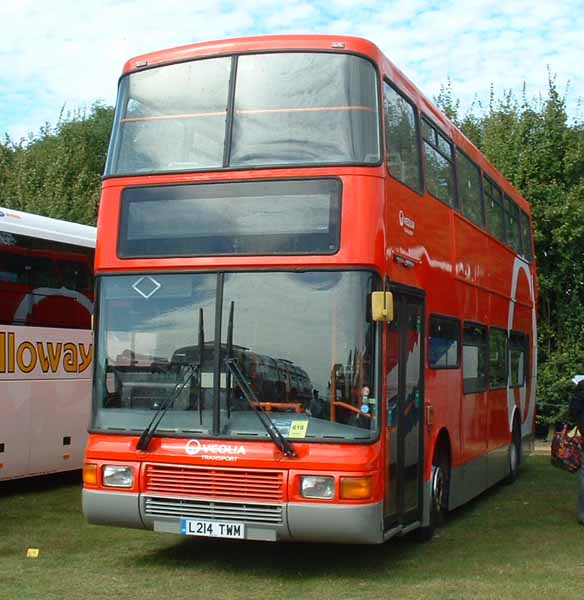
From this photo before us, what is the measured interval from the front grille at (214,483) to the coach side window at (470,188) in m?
5.05

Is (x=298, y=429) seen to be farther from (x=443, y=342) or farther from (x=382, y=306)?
(x=443, y=342)

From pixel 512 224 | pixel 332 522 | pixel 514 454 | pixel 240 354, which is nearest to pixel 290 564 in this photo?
pixel 332 522

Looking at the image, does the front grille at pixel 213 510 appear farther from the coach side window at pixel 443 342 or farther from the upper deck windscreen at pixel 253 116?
the coach side window at pixel 443 342

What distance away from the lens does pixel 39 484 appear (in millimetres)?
15922

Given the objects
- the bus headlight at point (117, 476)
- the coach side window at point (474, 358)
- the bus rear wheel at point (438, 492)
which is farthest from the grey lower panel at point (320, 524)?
the coach side window at point (474, 358)

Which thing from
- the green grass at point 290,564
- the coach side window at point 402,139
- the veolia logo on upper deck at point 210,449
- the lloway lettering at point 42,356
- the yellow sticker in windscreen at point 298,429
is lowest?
the green grass at point 290,564

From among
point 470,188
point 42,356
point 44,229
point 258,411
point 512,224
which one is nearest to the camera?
point 258,411

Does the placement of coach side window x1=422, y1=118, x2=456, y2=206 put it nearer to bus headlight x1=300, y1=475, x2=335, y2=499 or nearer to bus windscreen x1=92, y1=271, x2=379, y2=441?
bus windscreen x1=92, y1=271, x2=379, y2=441

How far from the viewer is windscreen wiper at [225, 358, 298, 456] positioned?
8.62 m

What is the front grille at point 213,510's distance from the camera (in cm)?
863

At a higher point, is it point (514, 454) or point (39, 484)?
point (514, 454)

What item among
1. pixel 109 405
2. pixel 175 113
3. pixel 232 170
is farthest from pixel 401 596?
pixel 175 113

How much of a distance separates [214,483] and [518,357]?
350 inches

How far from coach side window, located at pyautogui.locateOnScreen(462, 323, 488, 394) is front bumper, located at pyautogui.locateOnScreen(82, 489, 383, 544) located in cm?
420
